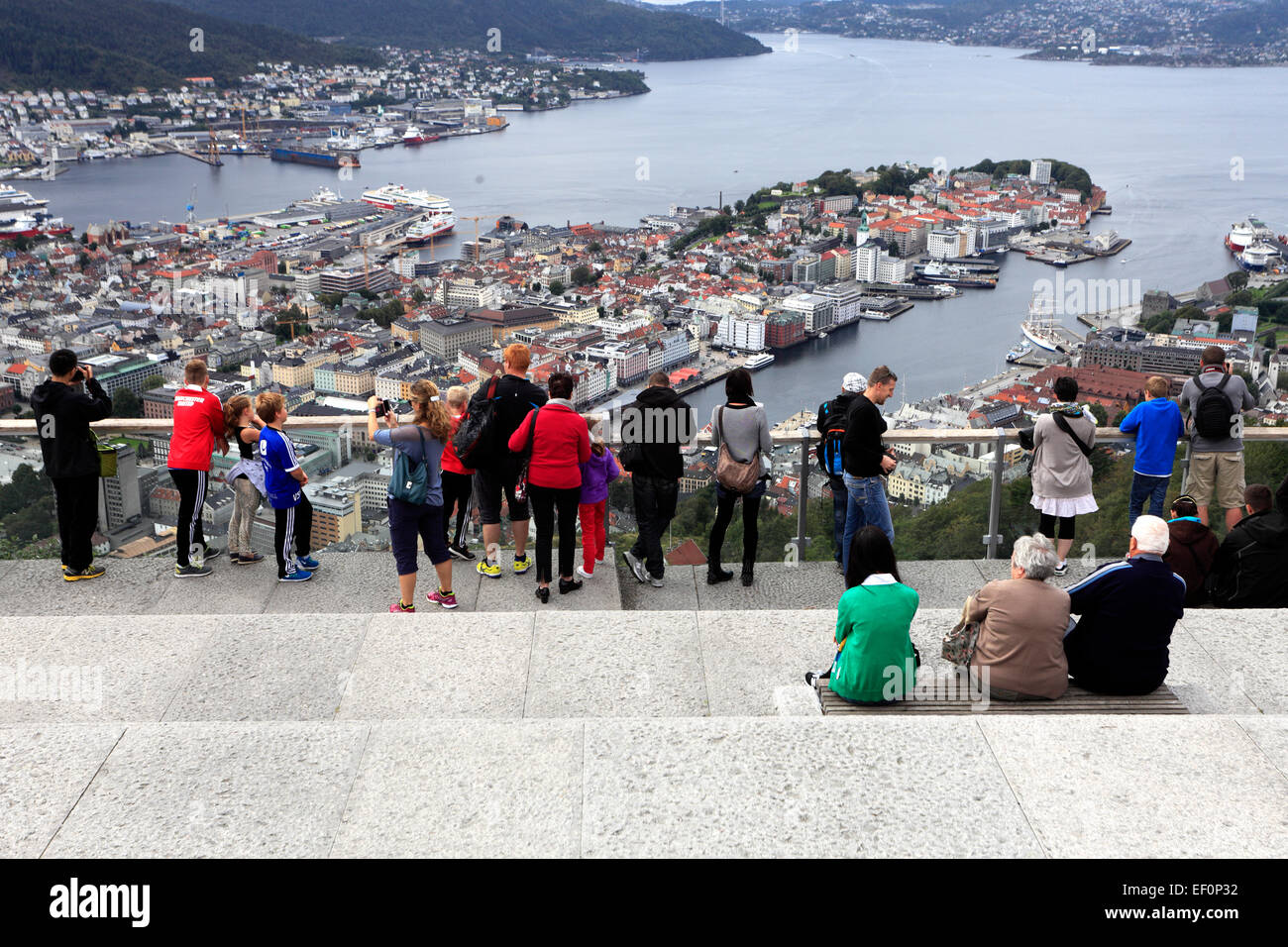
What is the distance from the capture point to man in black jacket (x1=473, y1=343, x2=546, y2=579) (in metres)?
3.07

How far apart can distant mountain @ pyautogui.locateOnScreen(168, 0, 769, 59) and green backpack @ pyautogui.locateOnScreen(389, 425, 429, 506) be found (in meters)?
95.5

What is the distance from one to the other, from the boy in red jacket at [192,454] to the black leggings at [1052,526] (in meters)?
2.47

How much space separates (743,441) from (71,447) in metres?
1.90

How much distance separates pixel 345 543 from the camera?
348 cm

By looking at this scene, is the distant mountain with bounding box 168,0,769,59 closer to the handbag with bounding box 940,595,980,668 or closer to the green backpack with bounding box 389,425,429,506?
the green backpack with bounding box 389,425,429,506

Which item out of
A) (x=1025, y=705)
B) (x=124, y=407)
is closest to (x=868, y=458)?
(x=1025, y=705)

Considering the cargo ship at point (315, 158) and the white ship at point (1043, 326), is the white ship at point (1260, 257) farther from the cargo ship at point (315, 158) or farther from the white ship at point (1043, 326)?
the cargo ship at point (315, 158)

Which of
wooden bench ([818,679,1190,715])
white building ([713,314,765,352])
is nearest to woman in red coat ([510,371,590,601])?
wooden bench ([818,679,1190,715])

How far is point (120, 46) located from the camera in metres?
70.3

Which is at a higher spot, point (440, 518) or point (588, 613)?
point (440, 518)

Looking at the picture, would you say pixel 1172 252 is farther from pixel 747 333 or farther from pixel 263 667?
pixel 263 667

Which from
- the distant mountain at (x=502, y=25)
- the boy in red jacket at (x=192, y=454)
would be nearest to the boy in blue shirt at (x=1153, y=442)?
the boy in red jacket at (x=192, y=454)

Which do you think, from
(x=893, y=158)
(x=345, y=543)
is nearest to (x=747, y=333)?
(x=345, y=543)

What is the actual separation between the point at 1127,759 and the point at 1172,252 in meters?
38.4
